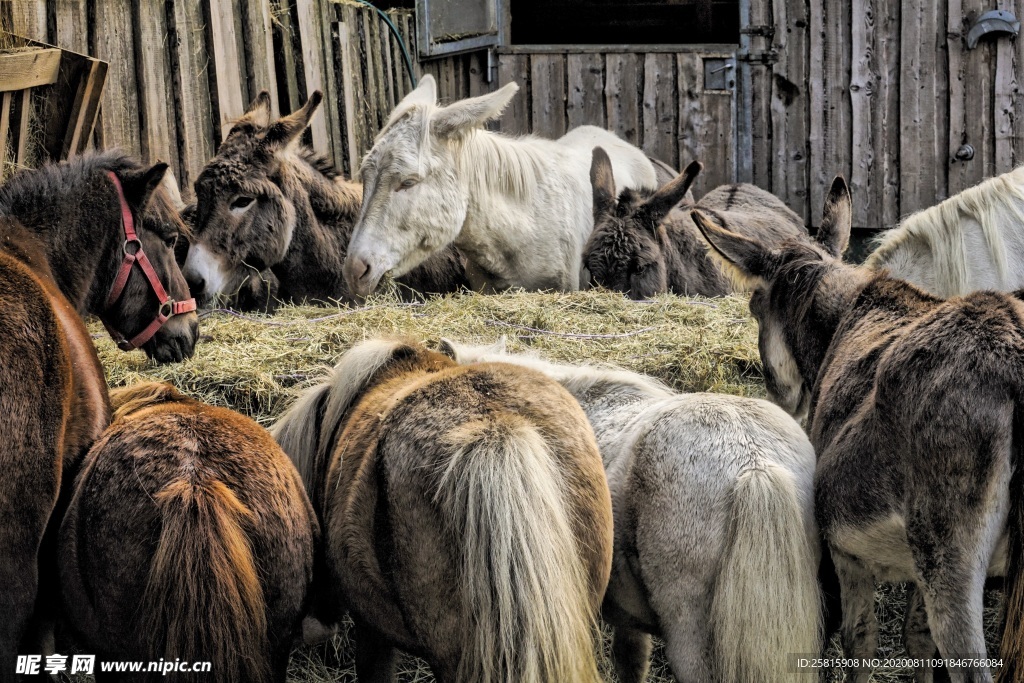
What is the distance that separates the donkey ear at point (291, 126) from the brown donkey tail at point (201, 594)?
4.15 metres

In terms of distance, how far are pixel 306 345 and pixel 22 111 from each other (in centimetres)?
242

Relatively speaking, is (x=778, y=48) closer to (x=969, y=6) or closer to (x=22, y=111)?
(x=969, y=6)

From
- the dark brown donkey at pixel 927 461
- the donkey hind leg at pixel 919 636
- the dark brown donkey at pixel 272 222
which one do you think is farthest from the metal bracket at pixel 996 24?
the donkey hind leg at pixel 919 636

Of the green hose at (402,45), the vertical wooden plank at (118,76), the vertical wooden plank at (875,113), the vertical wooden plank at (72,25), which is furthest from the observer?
the green hose at (402,45)

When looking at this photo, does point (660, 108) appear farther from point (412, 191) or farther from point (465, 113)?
point (412, 191)

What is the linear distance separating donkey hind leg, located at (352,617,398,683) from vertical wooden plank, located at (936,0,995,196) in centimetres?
820

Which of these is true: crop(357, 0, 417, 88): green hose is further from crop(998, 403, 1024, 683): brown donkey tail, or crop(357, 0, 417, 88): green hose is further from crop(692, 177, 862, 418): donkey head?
crop(998, 403, 1024, 683): brown donkey tail

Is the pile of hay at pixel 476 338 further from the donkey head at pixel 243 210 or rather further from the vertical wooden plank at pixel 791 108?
the vertical wooden plank at pixel 791 108

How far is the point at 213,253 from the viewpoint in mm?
6133

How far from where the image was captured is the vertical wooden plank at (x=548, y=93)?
32.7 ft

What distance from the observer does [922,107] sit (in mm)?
9594

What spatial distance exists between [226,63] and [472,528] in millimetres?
6104

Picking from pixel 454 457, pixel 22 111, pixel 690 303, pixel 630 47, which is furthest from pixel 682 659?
pixel 630 47

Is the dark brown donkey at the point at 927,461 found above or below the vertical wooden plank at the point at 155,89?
below
